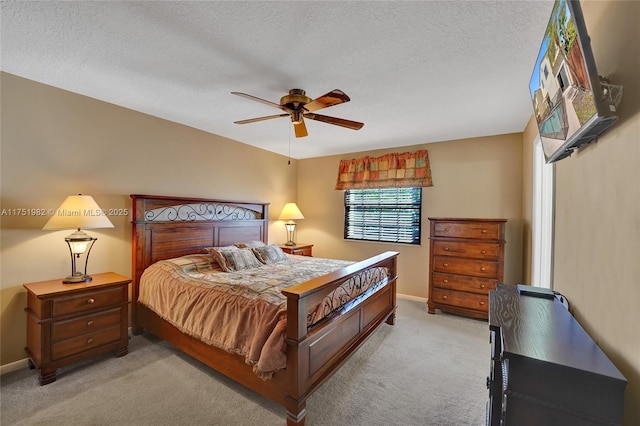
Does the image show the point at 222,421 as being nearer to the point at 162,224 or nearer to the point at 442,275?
the point at 162,224

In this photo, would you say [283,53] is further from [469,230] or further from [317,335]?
[469,230]

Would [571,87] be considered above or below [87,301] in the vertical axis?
above

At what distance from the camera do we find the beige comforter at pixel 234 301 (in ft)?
6.30

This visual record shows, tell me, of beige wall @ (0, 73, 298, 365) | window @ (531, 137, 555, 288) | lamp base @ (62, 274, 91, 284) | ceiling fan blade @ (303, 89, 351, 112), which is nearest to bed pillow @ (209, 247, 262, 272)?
beige wall @ (0, 73, 298, 365)

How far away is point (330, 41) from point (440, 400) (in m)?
2.80

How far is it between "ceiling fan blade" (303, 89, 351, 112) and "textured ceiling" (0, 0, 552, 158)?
271mm

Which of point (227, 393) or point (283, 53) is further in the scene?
point (227, 393)

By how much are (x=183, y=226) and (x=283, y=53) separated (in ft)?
8.37

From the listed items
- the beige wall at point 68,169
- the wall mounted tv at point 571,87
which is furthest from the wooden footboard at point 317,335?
the beige wall at point 68,169

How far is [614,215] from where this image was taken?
3.54 ft

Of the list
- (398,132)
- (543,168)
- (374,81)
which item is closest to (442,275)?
(543,168)

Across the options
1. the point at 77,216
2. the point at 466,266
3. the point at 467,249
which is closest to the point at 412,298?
the point at 466,266

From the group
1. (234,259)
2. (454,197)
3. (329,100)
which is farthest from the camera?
(454,197)

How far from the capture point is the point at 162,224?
3.35m
